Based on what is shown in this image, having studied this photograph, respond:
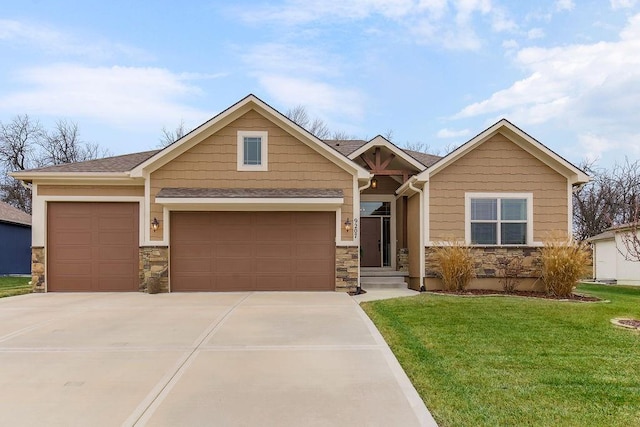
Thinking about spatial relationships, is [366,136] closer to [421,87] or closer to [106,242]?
[421,87]

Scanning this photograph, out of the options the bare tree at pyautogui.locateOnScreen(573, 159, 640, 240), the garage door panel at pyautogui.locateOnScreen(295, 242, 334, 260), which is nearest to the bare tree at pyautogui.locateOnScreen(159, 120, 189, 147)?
the garage door panel at pyautogui.locateOnScreen(295, 242, 334, 260)

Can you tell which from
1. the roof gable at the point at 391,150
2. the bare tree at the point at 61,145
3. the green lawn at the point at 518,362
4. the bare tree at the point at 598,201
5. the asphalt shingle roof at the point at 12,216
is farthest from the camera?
the bare tree at the point at 61,145

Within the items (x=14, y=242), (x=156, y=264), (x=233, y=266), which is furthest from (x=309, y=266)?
(x=14, y=242)

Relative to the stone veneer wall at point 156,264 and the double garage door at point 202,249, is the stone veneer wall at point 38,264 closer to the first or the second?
the double garage door at point 202,249

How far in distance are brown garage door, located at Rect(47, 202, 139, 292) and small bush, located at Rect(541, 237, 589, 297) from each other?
11364mm

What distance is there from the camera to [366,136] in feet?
122

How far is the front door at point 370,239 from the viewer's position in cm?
1527

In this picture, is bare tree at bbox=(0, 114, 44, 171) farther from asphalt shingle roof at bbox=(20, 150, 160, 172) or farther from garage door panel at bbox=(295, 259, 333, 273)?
garage door panel at bbox=(295, 259, 333, 273)

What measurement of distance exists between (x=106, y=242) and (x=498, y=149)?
11608 millimetres

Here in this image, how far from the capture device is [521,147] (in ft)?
40.7

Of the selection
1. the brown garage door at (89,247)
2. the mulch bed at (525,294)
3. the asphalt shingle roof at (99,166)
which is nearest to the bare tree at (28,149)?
the asphalt shingle roof at (99,166)

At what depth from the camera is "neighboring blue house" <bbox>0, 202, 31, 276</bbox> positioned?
22266 mm

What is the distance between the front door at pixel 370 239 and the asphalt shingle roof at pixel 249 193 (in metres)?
3.42

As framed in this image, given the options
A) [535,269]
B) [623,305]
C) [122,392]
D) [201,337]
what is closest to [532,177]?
[535,269]
